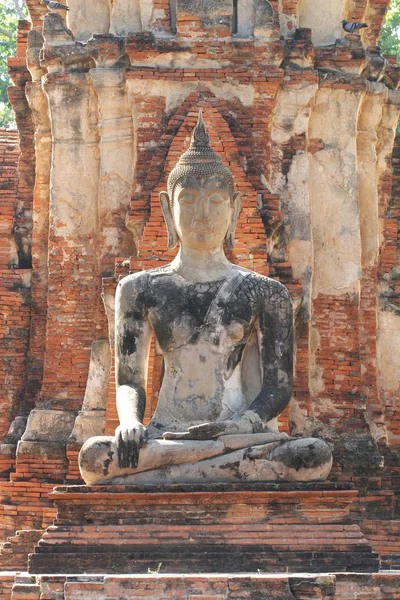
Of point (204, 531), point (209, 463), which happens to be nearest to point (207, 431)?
point (209, 463)

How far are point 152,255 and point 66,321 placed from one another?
141 centimetres

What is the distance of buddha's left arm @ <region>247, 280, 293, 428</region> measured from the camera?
11648mm

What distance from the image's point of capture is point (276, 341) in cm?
1172

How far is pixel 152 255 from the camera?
15047 millimetres

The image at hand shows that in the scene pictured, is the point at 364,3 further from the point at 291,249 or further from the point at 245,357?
the point at 245,357

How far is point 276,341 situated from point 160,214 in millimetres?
3707

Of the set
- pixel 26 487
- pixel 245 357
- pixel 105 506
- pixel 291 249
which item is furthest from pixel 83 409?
pixel 105 506

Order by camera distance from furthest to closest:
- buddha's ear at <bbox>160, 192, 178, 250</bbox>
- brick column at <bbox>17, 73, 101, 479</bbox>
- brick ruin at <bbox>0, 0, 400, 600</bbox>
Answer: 1. brick column at <bbox>17, 73, 101, 479</bbox>
2. brick ruin at <bbox>0, 0, 400, 600</bbox>
3. buddha's ear at <bbox>160, 192, 178, 250</bbox>

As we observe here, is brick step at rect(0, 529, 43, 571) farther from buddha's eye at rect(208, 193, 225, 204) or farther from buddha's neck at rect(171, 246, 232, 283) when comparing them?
buddha's eye at rect(208, 193, 225, 204)

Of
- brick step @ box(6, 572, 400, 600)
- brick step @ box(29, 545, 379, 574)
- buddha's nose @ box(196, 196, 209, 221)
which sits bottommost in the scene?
brick step @ box(29, 545, 379, 574)

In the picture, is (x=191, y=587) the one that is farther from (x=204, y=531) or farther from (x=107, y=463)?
(x=107, y=463)

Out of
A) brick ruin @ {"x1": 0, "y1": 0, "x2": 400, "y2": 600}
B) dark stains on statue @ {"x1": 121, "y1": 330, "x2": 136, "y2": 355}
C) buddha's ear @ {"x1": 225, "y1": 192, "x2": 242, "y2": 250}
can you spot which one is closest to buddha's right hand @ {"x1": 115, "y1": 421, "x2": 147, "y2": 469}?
dark stains on statue @ {"x1": 121, "y1": 330, "x2": 136, "y2": 355}

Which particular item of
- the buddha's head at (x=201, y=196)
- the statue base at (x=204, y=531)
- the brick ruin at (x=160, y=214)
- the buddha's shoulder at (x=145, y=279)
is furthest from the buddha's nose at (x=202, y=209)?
the brick ruin at (x=160, y=214)

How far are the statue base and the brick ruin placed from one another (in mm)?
4439
